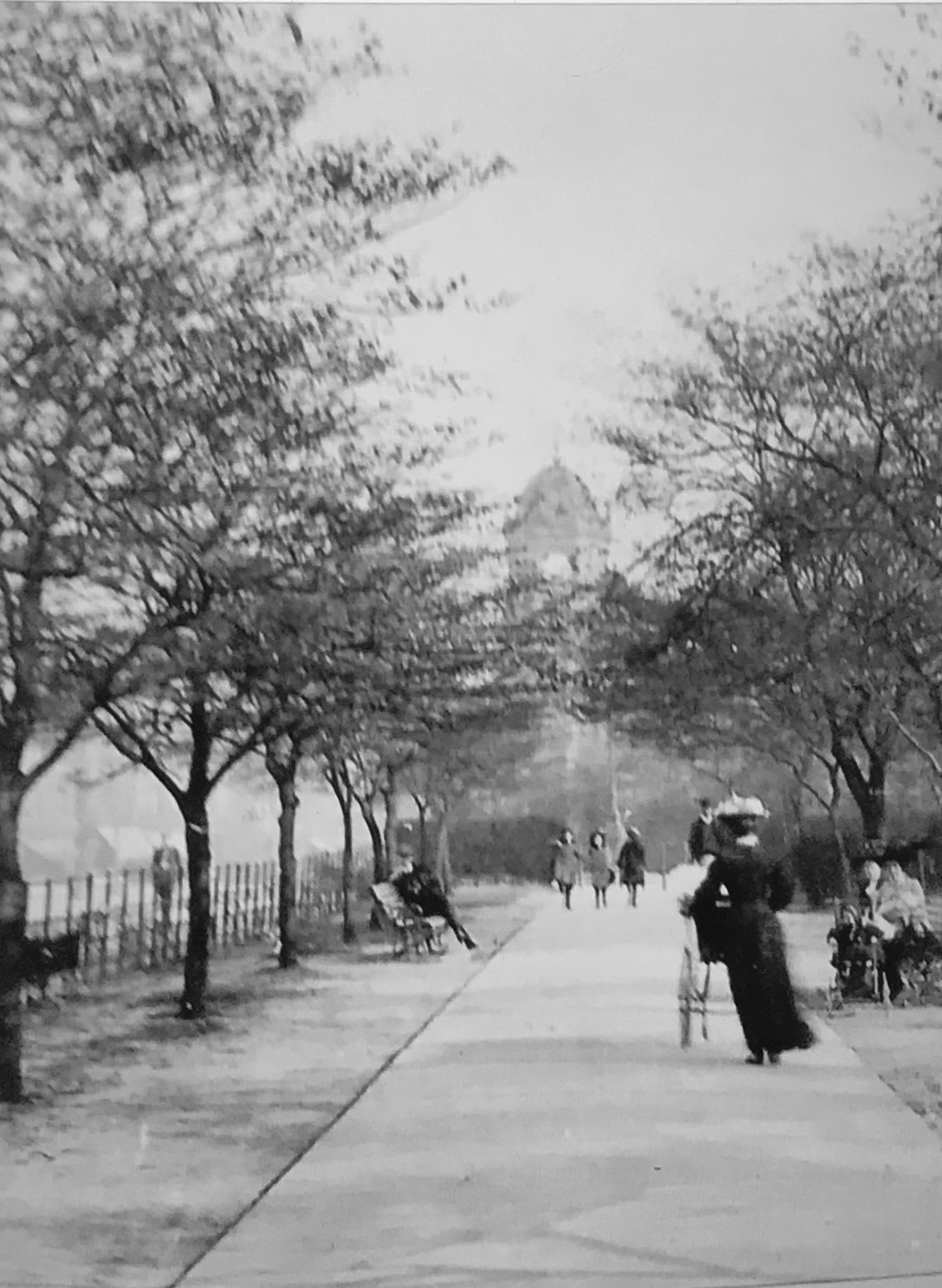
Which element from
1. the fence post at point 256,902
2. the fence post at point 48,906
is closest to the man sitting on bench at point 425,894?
the fence post at point 256,902

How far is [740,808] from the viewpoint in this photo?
6844 millimetres

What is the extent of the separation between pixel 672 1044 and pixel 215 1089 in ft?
6.87

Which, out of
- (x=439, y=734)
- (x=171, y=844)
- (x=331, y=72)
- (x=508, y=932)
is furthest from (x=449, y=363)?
(x=508, y=932)

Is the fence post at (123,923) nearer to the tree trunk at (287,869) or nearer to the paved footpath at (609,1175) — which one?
the tree trunk at (287,869)

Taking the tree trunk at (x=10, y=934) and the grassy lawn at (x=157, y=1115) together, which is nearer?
the grassy lawn at (x=157, y=1115)

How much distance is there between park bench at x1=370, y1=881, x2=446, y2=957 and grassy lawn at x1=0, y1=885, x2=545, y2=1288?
60 centimetres

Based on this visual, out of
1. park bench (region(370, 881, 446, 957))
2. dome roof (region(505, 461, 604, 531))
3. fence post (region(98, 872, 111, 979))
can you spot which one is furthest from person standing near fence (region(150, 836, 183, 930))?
dome roof (region(505, 461, 604, 531))

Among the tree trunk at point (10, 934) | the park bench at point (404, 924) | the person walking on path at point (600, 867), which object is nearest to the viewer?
the tree trunk at point (10, 934)

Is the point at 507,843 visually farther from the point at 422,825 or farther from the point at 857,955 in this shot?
the point at 857,955

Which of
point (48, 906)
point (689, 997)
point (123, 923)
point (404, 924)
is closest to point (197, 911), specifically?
point (123, 923)

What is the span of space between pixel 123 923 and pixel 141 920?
133 millimetres

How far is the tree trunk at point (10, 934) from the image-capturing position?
5.34 metres

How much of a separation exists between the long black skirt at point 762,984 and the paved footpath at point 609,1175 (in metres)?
0.09

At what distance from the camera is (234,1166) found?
16.7ft
